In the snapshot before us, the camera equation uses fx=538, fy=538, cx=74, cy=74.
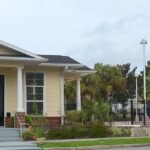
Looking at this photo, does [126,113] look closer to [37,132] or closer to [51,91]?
[51,91]

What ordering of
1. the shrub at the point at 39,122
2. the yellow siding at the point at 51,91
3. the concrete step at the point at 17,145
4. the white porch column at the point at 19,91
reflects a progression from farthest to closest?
1. the yellow siding at the point at 51,91
2. the shrub at the point at 39,122
3. the white porch column at the point at 19,91
4. the concrete step at the point at 17,145

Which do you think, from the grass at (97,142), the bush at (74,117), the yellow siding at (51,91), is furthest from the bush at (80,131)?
the yellow siding at (51,91)

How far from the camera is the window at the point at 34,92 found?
28.7 m

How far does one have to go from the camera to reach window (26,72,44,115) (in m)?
28.7

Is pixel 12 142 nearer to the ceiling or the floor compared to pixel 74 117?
nearer to the floor

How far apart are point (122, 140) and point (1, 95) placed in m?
7.67

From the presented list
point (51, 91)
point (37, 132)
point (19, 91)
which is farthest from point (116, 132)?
point (19, 91)

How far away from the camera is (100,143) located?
22531 mm

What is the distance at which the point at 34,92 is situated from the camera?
28797 mm

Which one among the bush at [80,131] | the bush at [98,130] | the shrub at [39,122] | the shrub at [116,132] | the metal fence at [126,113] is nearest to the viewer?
the bush at [80,131]

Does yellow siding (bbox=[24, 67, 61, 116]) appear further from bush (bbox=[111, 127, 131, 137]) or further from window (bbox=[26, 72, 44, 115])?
bush (bbox=[111, 127, 131, 137])

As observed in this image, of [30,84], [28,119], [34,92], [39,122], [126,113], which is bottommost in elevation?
[39,122]

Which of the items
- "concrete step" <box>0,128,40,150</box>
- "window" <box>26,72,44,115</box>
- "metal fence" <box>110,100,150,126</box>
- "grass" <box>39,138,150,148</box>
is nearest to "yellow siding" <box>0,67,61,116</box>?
"window" <box>26,72,44,115</box>

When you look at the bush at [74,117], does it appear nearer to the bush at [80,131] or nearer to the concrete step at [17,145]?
the bush at [80,131]
